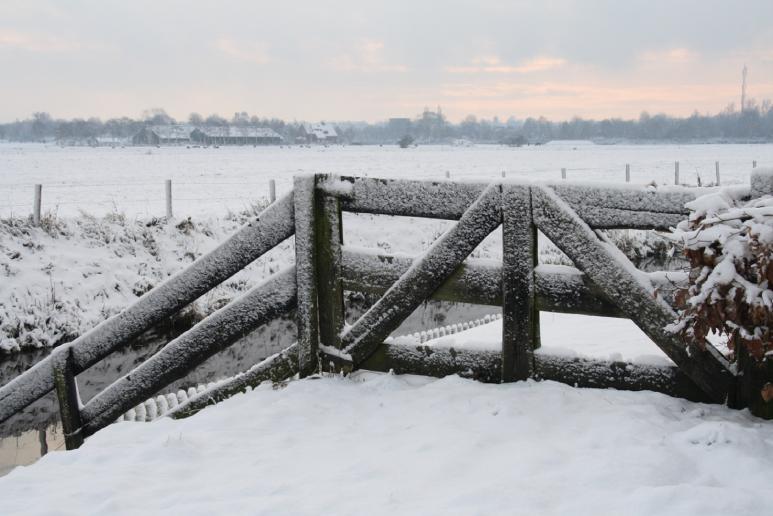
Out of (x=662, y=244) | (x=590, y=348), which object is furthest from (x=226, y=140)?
(x=590, y=348)

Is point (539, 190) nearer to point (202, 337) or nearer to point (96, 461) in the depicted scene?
point (202, 337)

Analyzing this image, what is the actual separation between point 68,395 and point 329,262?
1889mm

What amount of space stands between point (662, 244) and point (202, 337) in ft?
52.3

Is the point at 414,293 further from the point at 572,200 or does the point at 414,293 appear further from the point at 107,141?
the point at 107,141

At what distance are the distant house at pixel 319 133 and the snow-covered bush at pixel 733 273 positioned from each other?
5323 inches

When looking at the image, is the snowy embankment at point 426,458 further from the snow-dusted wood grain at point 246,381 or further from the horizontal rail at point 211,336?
the horizontal rail at point 211,336

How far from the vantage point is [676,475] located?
2.85 m

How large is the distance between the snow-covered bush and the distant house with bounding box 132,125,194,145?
123 meters

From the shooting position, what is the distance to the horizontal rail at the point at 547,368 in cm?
364

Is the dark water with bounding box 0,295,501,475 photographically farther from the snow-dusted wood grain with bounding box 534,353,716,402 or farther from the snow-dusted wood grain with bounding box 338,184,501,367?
the snow-dusted wood grain with bounding box 534,353,716,402

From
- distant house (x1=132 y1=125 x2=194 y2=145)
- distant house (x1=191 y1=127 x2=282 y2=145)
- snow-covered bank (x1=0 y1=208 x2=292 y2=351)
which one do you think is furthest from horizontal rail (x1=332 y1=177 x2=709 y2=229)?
distant house (x1=132 y1=125 x2=194 y2=145)

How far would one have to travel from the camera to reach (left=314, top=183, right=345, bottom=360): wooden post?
4.29 meters

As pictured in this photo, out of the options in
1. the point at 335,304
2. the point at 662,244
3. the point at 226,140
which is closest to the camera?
the point at 335,304

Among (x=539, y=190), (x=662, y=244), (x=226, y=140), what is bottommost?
(x=662, y=244)
